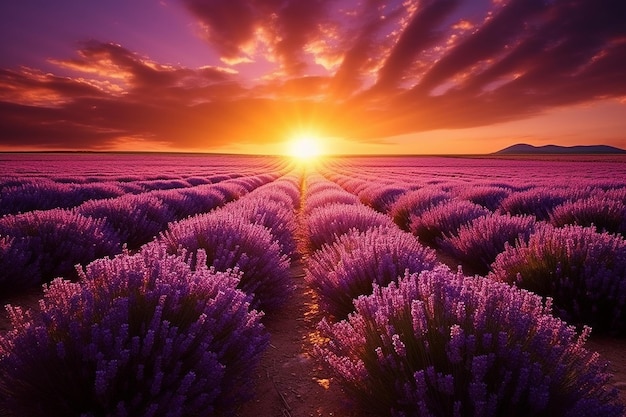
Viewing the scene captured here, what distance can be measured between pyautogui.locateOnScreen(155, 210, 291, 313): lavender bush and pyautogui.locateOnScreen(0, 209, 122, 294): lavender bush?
139cm

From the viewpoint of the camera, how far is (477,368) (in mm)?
1377

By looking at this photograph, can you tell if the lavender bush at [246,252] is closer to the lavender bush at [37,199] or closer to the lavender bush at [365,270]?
the lavender bush at [365,270]

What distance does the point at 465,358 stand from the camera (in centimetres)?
159

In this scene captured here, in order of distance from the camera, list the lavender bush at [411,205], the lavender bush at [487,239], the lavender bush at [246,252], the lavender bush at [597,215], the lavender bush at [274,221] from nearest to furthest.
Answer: the lavender bush at [246,252] < the lavender bush at [487,239] < the lavender bush at [274,221] < the lavender bush at [597,215] < the lavender bush at [411,205]

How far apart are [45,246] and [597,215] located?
726cm

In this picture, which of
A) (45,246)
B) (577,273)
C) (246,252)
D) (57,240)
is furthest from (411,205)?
(45,246)

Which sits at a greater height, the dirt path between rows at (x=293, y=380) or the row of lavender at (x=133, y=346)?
the row of lavender at (x=133, y=346)

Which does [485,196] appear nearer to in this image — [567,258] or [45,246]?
[567,258]

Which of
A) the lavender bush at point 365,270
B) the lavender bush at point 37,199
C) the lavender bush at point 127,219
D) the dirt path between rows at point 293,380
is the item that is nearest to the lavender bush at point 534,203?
the lavender bush at point 365,270

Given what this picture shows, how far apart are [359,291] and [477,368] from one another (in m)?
1.53

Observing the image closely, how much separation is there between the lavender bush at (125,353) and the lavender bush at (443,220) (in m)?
4.72

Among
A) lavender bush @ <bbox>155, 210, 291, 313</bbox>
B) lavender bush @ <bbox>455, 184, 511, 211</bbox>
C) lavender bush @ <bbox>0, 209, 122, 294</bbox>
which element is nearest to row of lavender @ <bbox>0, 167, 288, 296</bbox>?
lavender bush @ <bbox>0, 209, 122, 294</bbox>

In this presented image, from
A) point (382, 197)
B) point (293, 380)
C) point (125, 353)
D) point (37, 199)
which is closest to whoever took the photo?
point (125, 353)

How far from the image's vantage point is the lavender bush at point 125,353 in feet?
4.91
